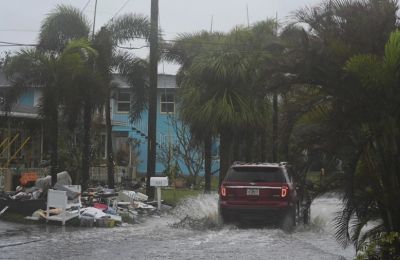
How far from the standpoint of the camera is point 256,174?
53.7ft

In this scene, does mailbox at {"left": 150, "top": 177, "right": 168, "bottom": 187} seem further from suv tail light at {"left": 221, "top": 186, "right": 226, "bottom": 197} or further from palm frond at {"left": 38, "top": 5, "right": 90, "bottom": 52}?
palm frond at {"left": 38, "top": 5, "right": 90, "bottom": 52}

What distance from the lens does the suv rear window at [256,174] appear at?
636 inches

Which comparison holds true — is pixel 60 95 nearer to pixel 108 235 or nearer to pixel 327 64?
pixel 108 235

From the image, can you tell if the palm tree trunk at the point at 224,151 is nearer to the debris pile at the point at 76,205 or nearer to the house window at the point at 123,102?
the debris pile at the point at 76,205

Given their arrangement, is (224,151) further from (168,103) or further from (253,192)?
(168,103)

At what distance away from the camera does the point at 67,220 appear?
16.3 metres

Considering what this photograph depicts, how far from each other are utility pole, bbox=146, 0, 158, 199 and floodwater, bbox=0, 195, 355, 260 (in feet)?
13.0

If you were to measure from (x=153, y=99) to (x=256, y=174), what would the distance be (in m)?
6.51

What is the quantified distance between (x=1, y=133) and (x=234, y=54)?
10.7 metres

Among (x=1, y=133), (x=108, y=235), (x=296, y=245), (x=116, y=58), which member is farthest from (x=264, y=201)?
(x=1, y=133)

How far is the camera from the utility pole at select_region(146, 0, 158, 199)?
71.5 feet

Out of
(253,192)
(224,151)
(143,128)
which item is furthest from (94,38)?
(143,128)

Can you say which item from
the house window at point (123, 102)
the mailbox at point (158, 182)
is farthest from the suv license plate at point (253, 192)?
the house window at point (123, 102)

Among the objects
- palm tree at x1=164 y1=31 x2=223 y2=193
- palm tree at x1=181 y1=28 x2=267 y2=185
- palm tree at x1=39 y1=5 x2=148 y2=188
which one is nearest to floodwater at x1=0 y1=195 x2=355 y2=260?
palm tree at x1=39 y1=5 x2=148 y2=188
